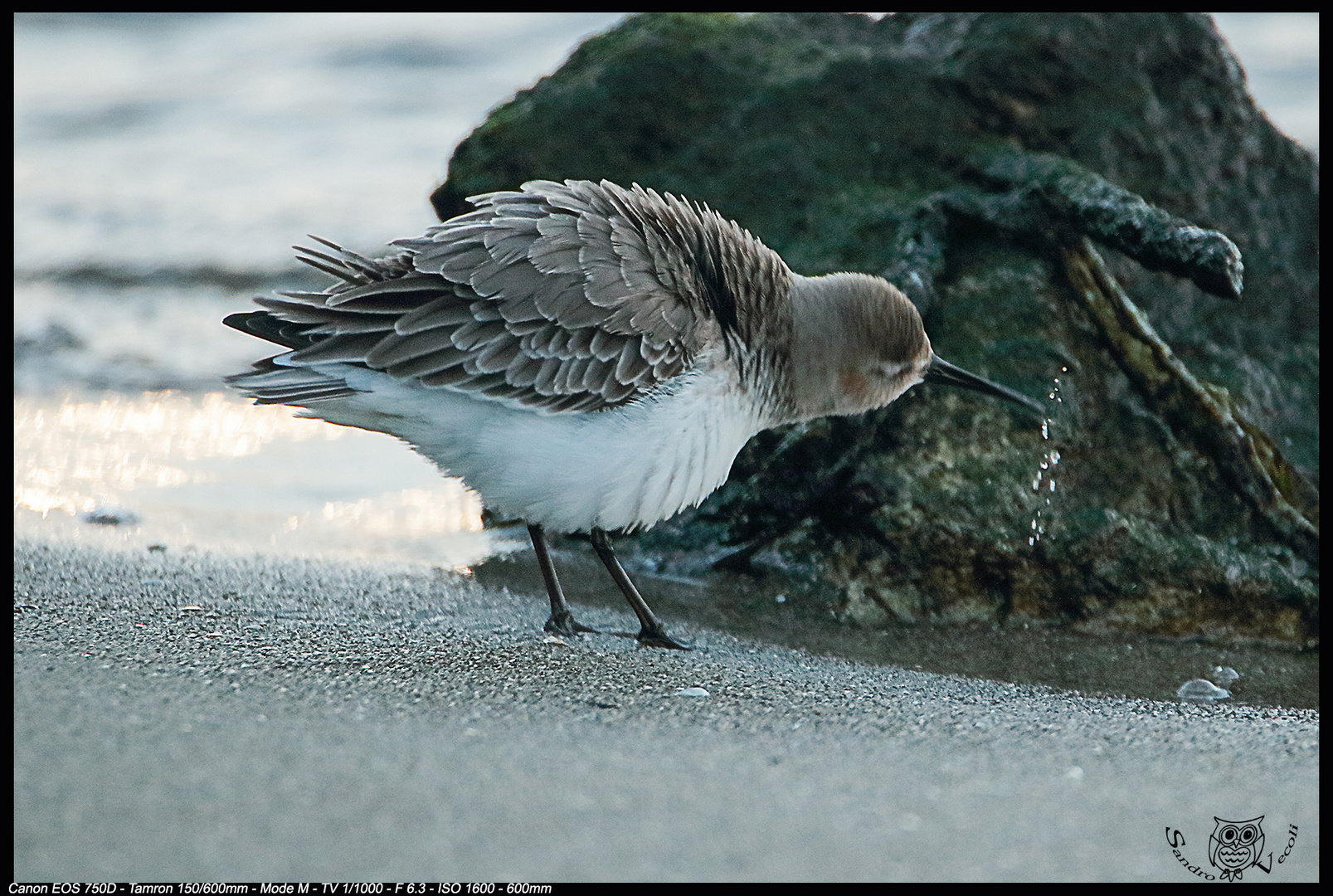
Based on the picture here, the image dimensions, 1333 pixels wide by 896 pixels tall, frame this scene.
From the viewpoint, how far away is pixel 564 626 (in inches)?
177

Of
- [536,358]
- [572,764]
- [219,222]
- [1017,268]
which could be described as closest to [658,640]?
[536,358]

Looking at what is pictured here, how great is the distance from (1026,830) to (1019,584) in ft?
7.23

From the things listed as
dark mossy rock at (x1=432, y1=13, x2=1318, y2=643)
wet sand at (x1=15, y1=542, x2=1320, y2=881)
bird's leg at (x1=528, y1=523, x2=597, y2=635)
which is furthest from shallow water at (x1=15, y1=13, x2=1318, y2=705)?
wet sand at (x1=15, y1=542, x2=1320, y2=881)

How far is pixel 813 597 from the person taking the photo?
4945 mm

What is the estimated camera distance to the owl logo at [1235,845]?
9.16 ft

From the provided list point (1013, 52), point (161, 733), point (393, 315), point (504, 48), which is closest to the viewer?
point (161, 733)

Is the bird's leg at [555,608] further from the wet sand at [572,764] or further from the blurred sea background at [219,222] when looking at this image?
the blurred sea background at [219,222]

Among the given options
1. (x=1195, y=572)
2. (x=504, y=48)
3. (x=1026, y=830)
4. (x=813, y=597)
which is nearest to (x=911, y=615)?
(x=813, y=597)

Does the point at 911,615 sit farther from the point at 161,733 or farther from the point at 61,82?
the point at 61,82

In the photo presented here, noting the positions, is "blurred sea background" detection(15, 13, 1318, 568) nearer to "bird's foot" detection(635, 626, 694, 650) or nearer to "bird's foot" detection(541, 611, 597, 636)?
"bird's foot" detection(541, 611, 597, 636)

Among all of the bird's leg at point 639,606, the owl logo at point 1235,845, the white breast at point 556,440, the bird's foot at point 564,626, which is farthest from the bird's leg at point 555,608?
the owl logo at point 1235,845

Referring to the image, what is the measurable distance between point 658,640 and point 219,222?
7.36 m

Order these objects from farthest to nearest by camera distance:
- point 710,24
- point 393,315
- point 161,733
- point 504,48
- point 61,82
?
point 504,48
point 61,82
point 710,24
point 393,315
point 161,733

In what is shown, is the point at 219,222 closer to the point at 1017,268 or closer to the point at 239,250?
the point at 239,250
